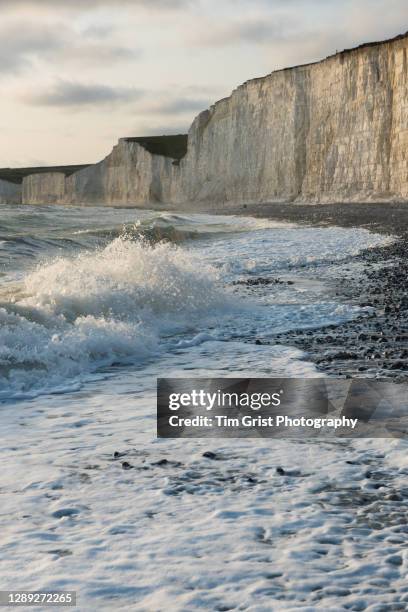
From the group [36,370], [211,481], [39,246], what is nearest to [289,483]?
[211,481]

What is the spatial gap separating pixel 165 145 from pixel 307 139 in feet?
135

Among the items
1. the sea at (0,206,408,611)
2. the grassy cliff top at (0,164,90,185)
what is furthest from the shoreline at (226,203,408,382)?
the grassy cliff top at (0,164,90,185)

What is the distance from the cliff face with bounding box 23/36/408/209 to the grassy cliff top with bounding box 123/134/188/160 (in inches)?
86.5

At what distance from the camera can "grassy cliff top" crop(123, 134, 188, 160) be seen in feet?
291

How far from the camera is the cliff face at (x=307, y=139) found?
4288cm

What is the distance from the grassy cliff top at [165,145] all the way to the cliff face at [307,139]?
220 centimetres

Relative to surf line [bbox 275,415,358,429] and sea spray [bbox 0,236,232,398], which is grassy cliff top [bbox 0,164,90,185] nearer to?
sea spray [bbox 0,236,232,398]

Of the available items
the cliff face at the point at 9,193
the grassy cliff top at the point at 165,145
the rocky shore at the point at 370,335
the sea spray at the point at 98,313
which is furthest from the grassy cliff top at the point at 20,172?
the sea spray at the point at 98,313

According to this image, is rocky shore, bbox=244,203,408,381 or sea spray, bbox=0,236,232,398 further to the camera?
sea spray, bbox=0,236,232,398

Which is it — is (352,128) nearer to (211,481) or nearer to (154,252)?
(154,252)

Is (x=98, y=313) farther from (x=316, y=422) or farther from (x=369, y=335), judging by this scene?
(x=316, y=422)

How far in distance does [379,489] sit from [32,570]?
5.32 feet

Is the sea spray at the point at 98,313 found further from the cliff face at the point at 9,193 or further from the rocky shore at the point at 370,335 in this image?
the cliff face at the point at 9,193

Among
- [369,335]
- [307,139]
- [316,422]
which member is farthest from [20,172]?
[316,422]
